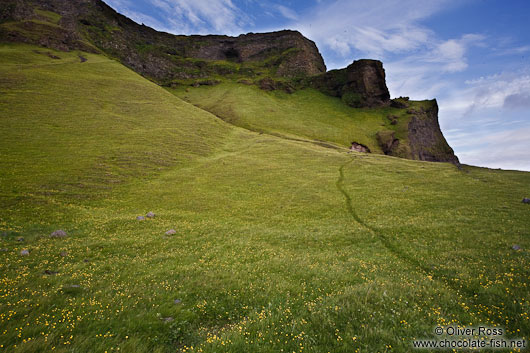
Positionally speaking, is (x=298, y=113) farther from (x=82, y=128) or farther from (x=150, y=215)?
(x=150, y=215)

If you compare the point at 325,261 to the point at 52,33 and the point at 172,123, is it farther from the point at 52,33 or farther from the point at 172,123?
the point at 52,33

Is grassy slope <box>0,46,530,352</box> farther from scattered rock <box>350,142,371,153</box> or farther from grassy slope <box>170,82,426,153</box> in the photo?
grassy slope <box>170,82,426,153</box>

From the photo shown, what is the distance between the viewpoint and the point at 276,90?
5645 inches

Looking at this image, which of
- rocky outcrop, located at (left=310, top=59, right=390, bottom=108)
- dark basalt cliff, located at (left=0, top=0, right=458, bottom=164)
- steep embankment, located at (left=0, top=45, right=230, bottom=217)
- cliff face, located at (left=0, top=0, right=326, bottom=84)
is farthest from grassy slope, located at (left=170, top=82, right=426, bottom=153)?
cliff face, located at (left=0, top=0, right=326, bottom=84)

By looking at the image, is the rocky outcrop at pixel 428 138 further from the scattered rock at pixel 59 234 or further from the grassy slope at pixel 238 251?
the scattered rock at pixel 59 234

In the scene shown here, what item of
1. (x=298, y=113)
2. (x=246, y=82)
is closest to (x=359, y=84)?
(x=298, y=113)

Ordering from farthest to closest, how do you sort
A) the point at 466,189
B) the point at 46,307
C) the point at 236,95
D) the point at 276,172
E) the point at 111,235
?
the point at 236,95
the point at 276,172
the point at 466,189
the point at 111,235
the point at 46,307

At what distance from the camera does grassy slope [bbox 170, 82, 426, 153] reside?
95.2m

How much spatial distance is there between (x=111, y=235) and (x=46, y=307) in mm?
10093

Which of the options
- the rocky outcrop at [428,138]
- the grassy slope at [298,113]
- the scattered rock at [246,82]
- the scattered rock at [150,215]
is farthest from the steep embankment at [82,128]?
the rocky outcrop at [428,138]

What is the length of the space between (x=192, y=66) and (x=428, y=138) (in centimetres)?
16266

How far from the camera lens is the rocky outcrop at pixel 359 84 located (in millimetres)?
141750

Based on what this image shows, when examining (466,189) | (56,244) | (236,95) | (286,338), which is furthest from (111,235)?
(236,95)

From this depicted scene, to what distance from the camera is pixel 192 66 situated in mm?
166000
